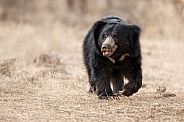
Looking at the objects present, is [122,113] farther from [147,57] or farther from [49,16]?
[49,16]

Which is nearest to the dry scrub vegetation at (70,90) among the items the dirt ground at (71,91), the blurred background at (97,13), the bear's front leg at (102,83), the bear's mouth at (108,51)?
the dirt ground at (71,91)

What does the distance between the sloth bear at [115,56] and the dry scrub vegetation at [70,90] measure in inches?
6.8

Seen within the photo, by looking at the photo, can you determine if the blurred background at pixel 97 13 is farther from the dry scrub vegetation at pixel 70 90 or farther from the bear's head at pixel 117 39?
the bear's head at pixel 117 39

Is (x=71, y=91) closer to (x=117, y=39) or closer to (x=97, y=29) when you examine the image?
(x=97, y=29)

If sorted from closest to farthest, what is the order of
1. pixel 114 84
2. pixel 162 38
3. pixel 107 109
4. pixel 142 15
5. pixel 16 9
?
pixel 107 109 → pixel 114 84 → pixel 162 38 → pixel 142 15 → pixel 16 9

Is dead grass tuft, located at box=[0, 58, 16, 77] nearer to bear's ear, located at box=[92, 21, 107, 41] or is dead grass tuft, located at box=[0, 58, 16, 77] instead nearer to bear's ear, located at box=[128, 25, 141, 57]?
bear's ear, located at box=[92, 21, 107, 41]

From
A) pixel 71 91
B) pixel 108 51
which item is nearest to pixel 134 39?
pixel 108 51

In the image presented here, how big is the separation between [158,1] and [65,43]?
16.8 feet

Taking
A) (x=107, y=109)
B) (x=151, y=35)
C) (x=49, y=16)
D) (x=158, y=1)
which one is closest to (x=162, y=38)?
(x=151, y=35)

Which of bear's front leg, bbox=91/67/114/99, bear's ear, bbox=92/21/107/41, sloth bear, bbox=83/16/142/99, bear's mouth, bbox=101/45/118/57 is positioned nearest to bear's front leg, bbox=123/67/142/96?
sloth bear, bbox=83/16/142/99

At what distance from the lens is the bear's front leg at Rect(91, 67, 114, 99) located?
719 cm

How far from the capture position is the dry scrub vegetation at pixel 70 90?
6.12 meters

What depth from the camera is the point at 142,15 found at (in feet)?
67.2

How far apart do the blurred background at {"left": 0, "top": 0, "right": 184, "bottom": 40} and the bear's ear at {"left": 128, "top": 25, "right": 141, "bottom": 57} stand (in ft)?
28.1
